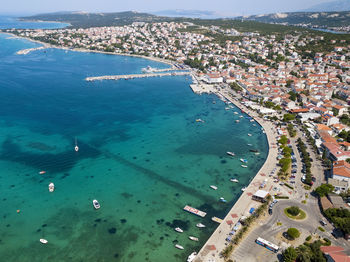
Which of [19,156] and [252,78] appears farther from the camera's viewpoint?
[252,78]

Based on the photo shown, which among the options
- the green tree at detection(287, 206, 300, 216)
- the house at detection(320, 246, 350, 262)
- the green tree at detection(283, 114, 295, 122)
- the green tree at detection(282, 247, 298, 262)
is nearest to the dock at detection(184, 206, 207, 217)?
the green tree at detection(282, 247, 298, 262)

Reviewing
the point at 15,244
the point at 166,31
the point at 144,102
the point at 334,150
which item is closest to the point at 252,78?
the point at 144,102

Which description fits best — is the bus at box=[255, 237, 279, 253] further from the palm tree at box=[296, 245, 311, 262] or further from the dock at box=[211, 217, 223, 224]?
the dock at box=[211, 217, 223, 224]

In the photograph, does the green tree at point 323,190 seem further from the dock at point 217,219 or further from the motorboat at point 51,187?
the motorboat at point 51,187

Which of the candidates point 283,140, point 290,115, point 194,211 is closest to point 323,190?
point 283,140

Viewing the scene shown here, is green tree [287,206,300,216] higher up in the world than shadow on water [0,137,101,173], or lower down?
higher up

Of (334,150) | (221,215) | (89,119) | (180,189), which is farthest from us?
(89,119)

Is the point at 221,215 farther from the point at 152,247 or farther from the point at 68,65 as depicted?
the point at 68,65
